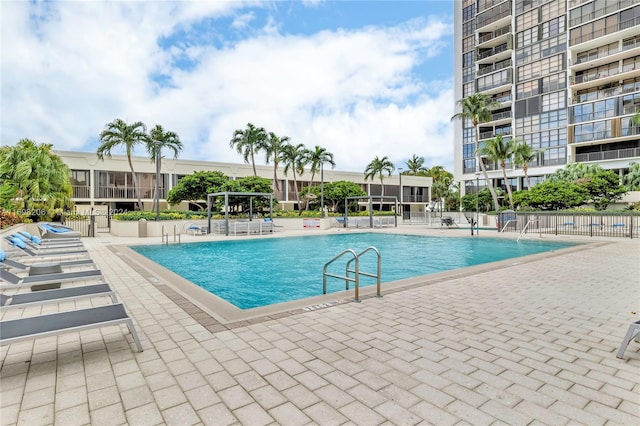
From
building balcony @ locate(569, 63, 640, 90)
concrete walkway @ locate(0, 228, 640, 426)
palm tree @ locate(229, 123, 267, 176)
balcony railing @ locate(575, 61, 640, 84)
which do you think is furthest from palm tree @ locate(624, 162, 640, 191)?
concrete walkway @ locate(0, 228, 640, 426)

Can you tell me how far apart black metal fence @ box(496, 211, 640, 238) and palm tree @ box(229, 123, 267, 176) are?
69.8ft

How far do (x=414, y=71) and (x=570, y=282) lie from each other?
76.6 ft

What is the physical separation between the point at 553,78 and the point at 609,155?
1153cm

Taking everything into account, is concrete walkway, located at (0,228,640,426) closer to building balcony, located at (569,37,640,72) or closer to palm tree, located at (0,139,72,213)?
palm tree, located at (0,139,72,213)

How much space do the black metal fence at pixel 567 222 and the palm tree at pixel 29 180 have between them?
24463 millimetres

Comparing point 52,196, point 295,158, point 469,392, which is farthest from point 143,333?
point 295,158

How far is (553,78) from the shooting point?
4366 cm

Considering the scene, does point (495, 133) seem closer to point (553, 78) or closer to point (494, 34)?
point (553, 78)

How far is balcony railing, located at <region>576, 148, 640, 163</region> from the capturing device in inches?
1491

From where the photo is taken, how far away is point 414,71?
27.0 metres

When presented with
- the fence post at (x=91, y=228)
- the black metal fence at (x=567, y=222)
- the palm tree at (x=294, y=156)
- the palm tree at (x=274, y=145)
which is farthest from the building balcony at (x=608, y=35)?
the fence post at (x=91, y=228)

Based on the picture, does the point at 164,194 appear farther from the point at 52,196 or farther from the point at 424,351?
the point at 424,351

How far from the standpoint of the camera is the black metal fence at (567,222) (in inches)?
824

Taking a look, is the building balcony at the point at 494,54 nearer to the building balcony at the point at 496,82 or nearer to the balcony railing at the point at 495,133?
the building balcony at the point at 496,82
